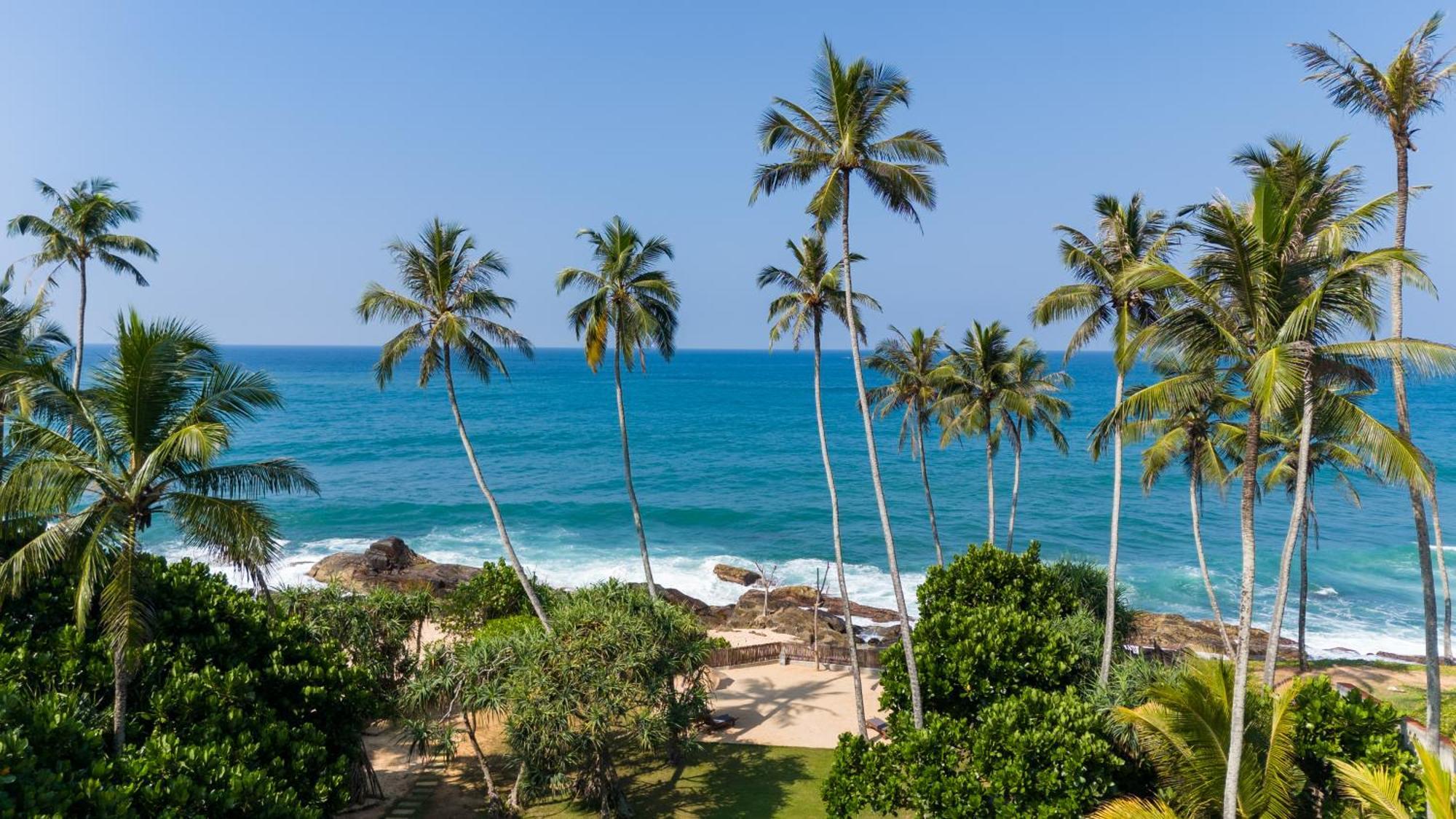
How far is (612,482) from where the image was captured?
6431 cm

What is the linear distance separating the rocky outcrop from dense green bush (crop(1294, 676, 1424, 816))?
3191cm

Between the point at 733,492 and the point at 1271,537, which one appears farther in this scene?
the point at 733,492

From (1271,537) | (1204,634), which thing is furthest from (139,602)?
(1271,537)

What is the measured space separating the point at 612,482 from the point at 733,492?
1045 centimetres

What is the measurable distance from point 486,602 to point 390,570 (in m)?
17.5

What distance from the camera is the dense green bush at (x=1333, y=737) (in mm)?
11781

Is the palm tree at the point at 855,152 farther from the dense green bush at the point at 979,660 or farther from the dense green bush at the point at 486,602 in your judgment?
the dense green bush at the point at 486,602

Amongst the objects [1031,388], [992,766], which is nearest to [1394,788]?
[992,766]

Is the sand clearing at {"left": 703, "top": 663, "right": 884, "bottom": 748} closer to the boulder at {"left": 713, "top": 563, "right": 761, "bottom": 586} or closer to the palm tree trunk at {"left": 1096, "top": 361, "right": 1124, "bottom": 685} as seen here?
the palm tree trunk at {"left": 1096, "top": 361, "right": 1124, "bottom": 685}

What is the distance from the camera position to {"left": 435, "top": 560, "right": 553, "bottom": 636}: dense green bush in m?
24.3

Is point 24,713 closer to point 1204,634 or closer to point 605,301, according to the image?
point 605,301

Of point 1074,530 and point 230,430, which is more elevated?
point 230,430

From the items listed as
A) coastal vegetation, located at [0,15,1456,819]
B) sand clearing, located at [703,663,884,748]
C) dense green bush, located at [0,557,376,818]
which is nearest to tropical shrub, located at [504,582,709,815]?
coastal vegetation, located at [0,15,1456,819]

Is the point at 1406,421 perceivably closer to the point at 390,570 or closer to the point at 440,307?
the point at 440,307
